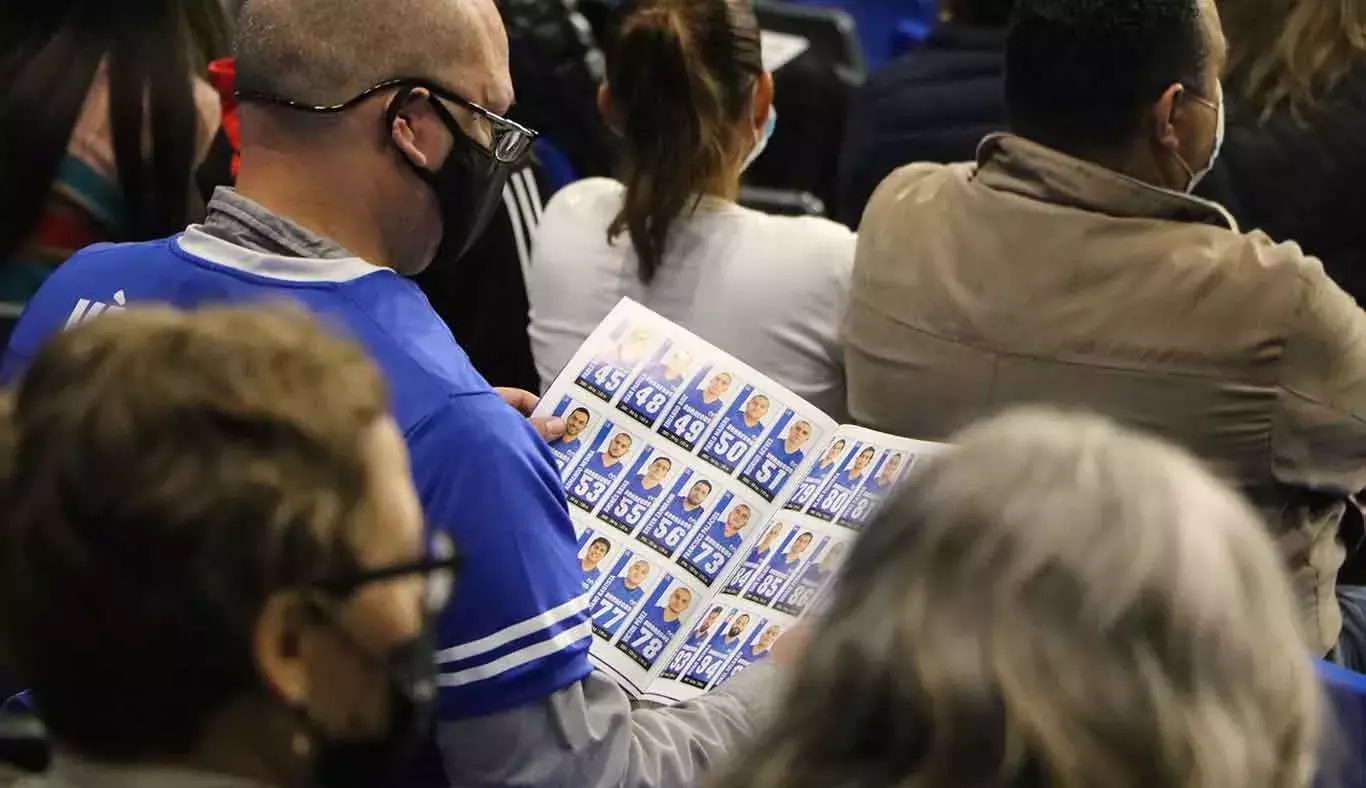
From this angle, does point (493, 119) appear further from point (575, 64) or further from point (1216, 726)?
point (575, 64)

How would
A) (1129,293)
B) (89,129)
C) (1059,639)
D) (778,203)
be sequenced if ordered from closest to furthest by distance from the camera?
1. (1059,639)
2. (1129,293)
3. (89,129)
4. (778,203)

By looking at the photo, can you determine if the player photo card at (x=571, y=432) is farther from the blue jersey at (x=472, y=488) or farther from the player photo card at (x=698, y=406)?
the blue jersey at (x=472, y=488)

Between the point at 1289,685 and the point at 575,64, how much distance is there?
262 centimetres

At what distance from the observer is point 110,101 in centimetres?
221

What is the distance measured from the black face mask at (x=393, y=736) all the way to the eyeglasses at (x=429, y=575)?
21mm

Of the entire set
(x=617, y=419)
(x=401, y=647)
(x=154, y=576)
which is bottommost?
(x=617, y=419)

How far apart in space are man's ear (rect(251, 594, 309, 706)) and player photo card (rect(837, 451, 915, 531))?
75 cm

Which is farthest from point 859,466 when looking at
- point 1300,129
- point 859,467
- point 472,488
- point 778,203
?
point 778,203

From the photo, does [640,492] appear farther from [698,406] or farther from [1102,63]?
[1102,63]

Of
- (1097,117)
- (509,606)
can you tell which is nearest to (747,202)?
(1097,117)

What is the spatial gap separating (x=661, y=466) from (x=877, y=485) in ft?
0.68

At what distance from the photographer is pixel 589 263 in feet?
7.53

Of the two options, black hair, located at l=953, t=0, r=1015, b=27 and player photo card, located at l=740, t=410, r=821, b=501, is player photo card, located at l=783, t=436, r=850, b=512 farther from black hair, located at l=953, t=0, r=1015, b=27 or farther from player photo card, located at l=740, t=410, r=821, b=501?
black hair, located at l=953, t=0, r=1015, b=27

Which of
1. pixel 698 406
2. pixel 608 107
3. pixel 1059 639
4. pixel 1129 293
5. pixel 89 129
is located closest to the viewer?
pixel 1059 639
